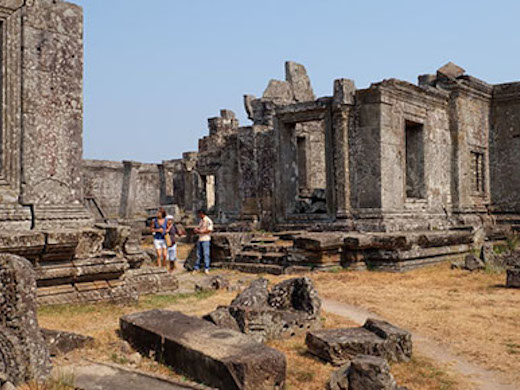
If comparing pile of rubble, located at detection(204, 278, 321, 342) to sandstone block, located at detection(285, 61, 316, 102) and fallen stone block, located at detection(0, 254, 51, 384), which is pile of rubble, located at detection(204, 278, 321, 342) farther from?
sandstone block, located at detection(285, 61, 316, 102)

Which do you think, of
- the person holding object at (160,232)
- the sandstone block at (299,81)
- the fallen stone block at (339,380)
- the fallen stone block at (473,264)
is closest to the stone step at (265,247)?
the person holding object at (160,232)

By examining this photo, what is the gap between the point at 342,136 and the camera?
13.2 m

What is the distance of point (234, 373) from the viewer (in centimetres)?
374

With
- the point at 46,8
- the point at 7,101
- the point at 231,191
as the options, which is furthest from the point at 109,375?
the point at 231,191

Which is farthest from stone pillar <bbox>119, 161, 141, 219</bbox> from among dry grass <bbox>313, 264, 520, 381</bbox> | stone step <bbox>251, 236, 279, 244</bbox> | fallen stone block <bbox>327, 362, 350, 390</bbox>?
fallen stone block <bbox>327, 362, 350, 390</bbox>

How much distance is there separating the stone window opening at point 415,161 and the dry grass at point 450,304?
2823 millimetres

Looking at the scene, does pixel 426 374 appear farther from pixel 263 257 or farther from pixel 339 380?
pixel 263 257

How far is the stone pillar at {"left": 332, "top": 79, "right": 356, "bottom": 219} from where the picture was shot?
1302 cm

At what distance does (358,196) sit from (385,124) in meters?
1.83

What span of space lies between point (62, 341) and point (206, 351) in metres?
1.36

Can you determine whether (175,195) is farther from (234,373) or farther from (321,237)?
(234,373)

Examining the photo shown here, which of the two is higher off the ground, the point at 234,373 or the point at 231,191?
the point at 231,191

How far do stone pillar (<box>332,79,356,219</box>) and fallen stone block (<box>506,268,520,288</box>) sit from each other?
4.57 m

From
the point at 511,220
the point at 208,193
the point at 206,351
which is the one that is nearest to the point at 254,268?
the point at 206,351
